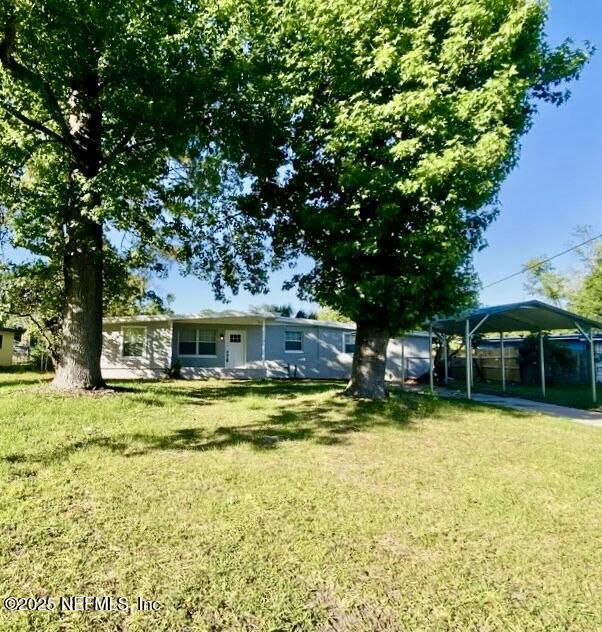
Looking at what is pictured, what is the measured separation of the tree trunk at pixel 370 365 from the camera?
9.62 meters

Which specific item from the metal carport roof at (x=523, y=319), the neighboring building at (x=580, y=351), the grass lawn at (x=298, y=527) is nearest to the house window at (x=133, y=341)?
the grass lawn at (x=298, y=527)

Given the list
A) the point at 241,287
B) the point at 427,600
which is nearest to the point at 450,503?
the point at 427,600

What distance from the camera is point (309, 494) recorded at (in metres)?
4.18

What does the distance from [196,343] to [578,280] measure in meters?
28.9

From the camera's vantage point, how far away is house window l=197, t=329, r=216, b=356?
1969 centimetres

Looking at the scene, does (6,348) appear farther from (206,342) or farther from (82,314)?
(82,314)

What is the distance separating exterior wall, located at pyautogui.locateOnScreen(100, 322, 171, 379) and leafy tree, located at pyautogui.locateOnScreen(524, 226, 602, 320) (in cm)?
2661

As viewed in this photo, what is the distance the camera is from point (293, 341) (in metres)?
20.8

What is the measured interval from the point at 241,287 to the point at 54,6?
7923 mm

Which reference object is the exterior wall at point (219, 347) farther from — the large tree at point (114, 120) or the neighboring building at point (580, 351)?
the neighboring building at point (580, 351)

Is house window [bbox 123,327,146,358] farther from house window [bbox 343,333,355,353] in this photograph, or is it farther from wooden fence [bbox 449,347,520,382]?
wooden fence [bbox 449,347,520,382]

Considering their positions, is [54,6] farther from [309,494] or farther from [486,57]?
[309,494]

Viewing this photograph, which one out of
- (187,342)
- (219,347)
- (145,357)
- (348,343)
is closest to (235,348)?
(219,347)

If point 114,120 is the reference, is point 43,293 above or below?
below
